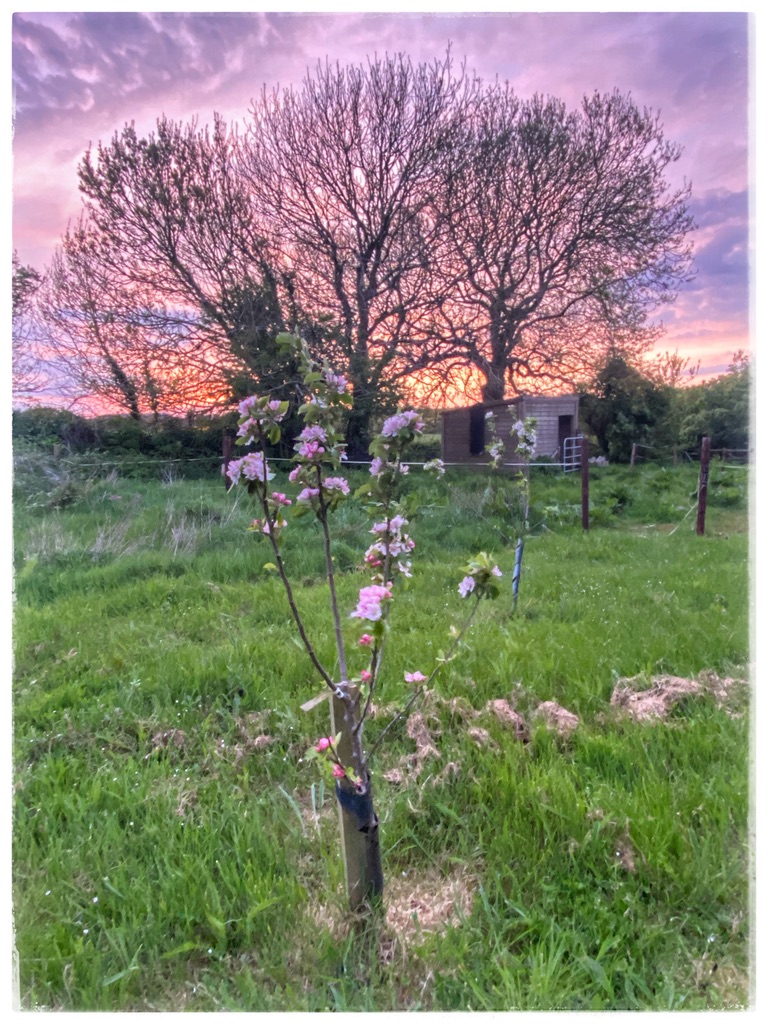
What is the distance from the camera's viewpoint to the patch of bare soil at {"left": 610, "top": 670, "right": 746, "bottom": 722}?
143 centimetres

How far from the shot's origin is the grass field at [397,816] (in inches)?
30.6

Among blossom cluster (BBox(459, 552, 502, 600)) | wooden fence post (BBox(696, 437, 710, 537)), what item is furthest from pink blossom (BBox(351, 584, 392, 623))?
wooden fence post (BBox(696, 437, 710, 537))

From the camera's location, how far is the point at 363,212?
299cm

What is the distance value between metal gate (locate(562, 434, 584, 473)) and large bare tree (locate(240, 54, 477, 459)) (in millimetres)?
1460

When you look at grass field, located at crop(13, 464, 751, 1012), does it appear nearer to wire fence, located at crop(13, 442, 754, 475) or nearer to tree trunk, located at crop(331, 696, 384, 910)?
tree trunk, located at crop(331, 696, 384, 910)

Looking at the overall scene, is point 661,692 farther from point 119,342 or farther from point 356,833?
point 119,342

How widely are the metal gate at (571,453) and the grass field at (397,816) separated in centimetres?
169

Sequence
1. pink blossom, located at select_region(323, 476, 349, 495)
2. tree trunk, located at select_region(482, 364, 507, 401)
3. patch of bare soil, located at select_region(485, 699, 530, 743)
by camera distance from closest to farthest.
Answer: pink blossom, located at select_region(323, 476, 349, 495) → patch of bare soil, located at select_region(485, 699, 530, 743) → tree trunk, located at select_region(482, 364, 507, 401)

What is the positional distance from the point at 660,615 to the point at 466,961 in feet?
5.69

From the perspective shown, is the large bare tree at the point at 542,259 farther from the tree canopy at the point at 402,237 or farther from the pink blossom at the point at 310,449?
the pink blossom at the point at 310,449

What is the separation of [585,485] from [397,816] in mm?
3476

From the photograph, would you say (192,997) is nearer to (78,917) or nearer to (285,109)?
(78,917)

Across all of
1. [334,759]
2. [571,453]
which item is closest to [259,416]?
[334,759]
